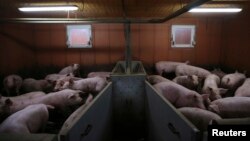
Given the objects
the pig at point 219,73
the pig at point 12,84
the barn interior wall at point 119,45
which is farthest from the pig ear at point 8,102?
the pig at point 219,73

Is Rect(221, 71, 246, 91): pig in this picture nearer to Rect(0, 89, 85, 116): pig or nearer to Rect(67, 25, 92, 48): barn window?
Rect(0, 89, 85, 116): pig

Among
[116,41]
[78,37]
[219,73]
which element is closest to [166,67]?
[219,73]

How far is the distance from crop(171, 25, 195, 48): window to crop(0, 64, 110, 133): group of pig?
8.91 ft

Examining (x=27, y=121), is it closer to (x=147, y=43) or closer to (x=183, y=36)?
(x=147, y=43)

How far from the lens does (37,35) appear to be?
6.17 metres

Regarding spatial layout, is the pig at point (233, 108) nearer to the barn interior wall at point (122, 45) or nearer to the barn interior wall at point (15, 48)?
the barn interior wall at point (122, 45)

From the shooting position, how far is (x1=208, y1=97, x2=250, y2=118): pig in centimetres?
288

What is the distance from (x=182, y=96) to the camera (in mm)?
3402

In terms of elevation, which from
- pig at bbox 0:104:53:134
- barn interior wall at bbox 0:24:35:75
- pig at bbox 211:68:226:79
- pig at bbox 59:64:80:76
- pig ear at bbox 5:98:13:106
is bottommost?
pig at bbox 0:104:53:134

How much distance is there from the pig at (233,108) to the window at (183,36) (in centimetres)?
350

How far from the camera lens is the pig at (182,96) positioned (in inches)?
124

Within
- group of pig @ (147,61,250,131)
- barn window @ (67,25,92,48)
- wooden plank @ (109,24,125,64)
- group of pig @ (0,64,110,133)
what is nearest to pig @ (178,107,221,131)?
group of pig @ (147,61,250,131)

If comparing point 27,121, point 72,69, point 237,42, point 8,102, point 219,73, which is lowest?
point 27,121

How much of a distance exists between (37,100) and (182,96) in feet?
7.17
